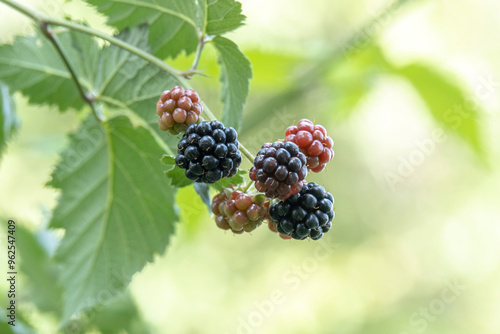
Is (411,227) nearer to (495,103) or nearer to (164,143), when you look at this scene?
(495,103)

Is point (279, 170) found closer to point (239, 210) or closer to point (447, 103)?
point (239, 210)

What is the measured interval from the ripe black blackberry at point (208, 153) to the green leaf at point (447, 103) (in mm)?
1734

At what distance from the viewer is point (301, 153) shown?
1021 millimetres

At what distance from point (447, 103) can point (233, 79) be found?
1586 millimetres

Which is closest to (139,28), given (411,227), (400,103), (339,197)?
(400,103)

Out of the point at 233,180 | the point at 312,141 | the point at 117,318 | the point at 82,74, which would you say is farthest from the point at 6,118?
the point at 312,141

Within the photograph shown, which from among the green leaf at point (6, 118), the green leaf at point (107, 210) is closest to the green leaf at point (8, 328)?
the green leaf at point (107, 210)

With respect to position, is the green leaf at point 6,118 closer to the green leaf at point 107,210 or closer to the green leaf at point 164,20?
the green leaf at point 107,210

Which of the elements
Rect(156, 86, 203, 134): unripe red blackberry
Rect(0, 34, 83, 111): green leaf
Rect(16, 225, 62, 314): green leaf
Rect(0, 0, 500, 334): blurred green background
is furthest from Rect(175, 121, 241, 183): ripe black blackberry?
Rect(16, 225, 62, 314): green leaf

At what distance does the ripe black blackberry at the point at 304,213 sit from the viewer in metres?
1.00

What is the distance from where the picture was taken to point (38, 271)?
6.56 feet

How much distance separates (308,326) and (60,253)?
604 cm

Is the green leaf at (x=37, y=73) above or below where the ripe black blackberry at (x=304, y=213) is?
below

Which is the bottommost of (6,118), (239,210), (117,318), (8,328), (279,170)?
(117,318)
